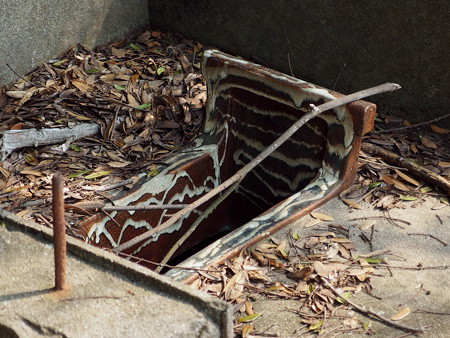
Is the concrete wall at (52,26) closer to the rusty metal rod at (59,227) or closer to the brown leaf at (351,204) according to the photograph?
the brown leaf at (351,204)

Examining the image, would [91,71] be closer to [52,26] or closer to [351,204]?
[52,26]

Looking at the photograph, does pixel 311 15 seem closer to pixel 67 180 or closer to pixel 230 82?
pixel 230 82

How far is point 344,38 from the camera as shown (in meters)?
4.45

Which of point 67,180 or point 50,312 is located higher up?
point 50,312

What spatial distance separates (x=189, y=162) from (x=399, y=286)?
1359 millimetres

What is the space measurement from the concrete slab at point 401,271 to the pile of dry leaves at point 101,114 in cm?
104

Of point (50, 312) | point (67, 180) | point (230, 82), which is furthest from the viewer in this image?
point (230, 82)

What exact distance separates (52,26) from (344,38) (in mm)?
1842

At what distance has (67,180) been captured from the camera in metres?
3.57

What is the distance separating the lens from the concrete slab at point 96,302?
1994 millimetres

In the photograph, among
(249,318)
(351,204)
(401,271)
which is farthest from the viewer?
(351,204)

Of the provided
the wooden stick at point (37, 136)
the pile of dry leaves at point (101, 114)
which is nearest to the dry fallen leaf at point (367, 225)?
the pile of dry leaves at point (101, 114)

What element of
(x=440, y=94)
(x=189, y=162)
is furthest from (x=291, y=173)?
(x=440, y=94)

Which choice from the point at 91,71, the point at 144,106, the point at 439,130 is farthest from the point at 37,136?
the point at 439,130
